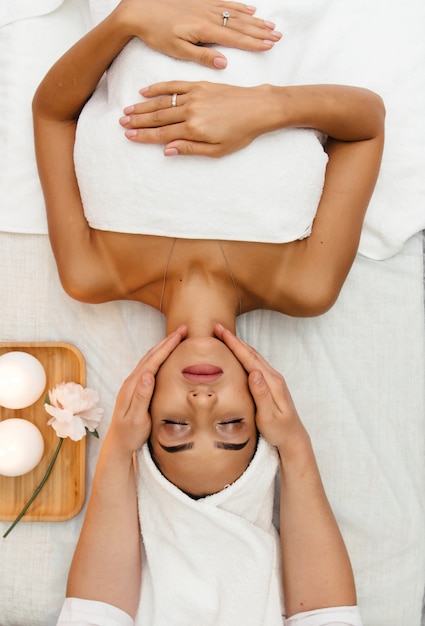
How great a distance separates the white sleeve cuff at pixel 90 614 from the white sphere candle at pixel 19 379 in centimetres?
45

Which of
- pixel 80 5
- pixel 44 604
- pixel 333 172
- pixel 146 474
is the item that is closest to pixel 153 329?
pixel 146 474

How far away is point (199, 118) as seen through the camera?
4.70 feet

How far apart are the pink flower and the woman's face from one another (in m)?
0.26

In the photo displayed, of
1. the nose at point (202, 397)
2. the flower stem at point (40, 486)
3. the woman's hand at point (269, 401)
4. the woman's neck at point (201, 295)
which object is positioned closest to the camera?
the nose at point (202, 397)

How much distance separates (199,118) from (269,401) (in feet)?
1.93

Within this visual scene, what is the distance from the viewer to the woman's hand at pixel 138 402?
1.44 metres

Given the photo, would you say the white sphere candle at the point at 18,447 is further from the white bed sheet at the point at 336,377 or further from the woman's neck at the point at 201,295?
the woman's neck at the point at 201,295

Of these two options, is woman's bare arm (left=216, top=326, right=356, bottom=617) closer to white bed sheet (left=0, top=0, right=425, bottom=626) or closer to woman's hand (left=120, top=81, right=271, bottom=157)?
white bed sheet (left=0, top=0, right=425, bottom=626)

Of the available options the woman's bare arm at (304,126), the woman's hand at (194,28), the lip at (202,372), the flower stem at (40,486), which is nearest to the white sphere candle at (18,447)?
the flower stem at (40,486)

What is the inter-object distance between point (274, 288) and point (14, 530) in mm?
857

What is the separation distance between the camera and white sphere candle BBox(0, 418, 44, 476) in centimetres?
160

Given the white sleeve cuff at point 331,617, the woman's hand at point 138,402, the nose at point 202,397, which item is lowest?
the white sleeve cuff at point 331,617

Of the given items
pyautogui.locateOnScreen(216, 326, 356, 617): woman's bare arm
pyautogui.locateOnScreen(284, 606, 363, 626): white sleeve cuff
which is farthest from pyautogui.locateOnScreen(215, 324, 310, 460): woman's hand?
pyautogui.locateOnScreen(284, 606, 363, 626): white sleeve cuff

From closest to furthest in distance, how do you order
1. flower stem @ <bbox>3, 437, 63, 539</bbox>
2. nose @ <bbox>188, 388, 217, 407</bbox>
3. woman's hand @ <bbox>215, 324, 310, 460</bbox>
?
nose @ <bbox>188, 388, 217, 407</bbox> → woman's hand @ <bbox>215, 324, 310, 460</bbox> → flower stem @ <bbox>3, 437, 63, 539</bbox>
